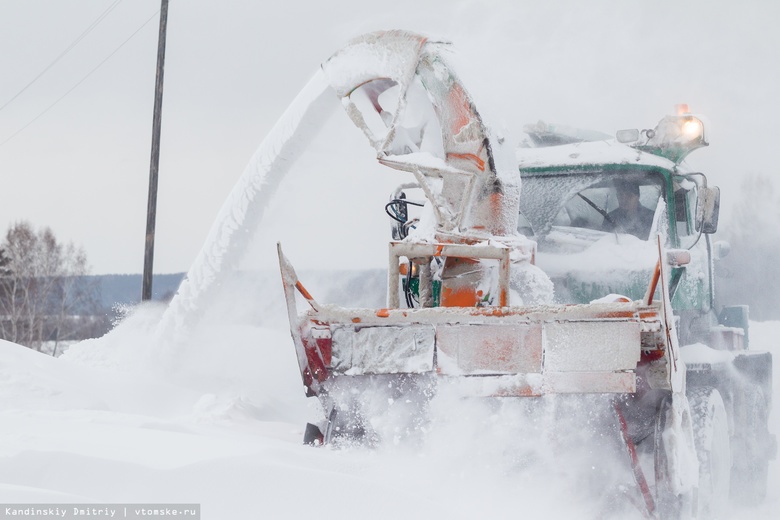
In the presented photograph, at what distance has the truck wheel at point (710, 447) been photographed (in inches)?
205

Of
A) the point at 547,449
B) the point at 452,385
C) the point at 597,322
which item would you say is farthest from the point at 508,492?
the point at 597,322

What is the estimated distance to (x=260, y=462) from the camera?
12.4 ft

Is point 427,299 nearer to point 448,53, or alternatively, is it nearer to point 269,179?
point 448,53

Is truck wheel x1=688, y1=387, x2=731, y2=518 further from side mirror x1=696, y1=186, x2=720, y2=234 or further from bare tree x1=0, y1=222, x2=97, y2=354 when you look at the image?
bare tree x1=0, y1=222, x2=97, y2=354

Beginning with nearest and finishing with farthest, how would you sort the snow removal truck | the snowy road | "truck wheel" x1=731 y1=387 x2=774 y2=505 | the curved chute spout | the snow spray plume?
the snowy road < the snow removal truck < the curved chute spout < "truck wheel" x1=731 y1=387 x2=774 y2=505 < the snow spray plume

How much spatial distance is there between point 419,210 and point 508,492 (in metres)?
2.91

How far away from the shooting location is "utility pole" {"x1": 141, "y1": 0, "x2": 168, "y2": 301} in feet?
50.1

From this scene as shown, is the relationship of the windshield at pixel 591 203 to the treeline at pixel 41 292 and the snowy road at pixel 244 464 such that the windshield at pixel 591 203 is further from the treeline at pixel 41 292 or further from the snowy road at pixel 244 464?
the treeline at pixel 41 292

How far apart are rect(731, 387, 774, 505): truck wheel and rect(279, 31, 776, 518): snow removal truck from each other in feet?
0.06

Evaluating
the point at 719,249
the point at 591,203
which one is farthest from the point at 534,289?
the point at 719,249

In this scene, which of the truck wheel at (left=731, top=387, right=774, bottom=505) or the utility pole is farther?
the utility pole

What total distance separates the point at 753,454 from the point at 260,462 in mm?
4501

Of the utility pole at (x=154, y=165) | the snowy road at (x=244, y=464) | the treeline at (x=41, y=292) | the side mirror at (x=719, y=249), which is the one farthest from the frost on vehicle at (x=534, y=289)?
the treeline at (x=41, y=292)

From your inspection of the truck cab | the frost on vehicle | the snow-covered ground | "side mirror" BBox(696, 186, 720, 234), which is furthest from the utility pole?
"side mirror" BBox(696, 186, 720, 234)
